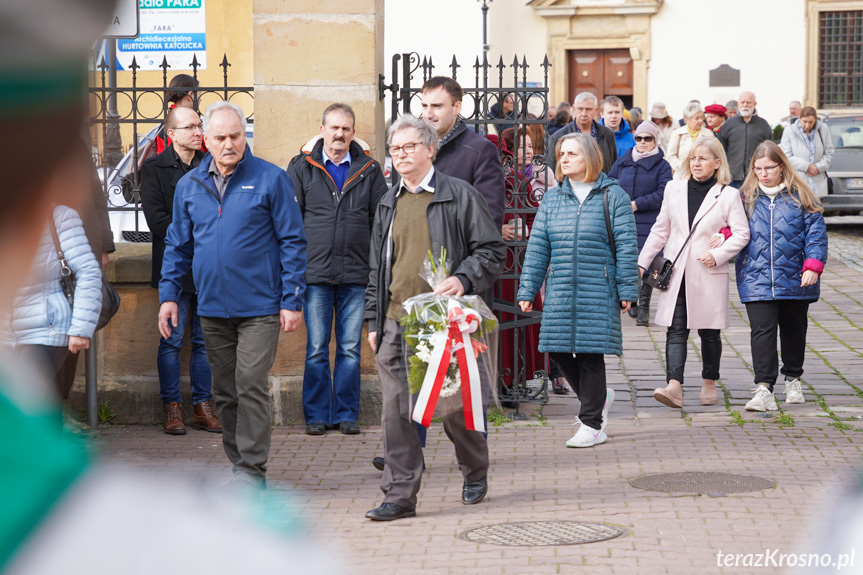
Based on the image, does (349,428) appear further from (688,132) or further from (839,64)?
(839,64)

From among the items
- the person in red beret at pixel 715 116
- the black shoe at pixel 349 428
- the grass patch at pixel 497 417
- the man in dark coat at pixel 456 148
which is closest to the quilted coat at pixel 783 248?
the grass patch at pixel 497 417

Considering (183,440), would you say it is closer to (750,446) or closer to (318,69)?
(318,69)

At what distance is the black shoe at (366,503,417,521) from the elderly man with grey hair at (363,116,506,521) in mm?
11

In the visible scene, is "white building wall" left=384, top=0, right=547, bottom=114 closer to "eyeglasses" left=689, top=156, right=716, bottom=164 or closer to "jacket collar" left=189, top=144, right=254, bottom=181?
"eyeglasses" left=689, top=156, right=716, bottom=164

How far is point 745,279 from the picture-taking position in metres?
8.00

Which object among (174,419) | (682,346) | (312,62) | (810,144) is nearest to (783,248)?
(682,346)

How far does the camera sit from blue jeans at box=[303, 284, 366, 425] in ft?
24.2

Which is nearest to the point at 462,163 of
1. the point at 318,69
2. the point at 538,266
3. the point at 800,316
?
the point at 538,266

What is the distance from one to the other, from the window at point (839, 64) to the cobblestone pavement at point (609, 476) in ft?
85.8

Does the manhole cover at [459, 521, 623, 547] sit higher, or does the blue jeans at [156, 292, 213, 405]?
the blue jeans at [156, 292, 213, 405]

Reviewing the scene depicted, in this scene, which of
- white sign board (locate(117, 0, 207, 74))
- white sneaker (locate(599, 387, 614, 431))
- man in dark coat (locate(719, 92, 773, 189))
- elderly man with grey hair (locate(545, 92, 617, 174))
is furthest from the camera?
man in dark coat (locate(719, 92, 773, 189))

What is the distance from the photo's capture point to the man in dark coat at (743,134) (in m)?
16.3

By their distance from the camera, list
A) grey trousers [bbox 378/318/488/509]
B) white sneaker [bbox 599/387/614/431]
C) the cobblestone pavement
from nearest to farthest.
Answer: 1. the cobblestone pavement
2. grey trousers [bbox 378/318/488/509]
3. white sneaker [bbox 599/387/614/431]

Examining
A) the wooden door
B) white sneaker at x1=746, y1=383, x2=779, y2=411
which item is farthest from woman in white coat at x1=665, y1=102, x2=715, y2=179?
the wooden door
